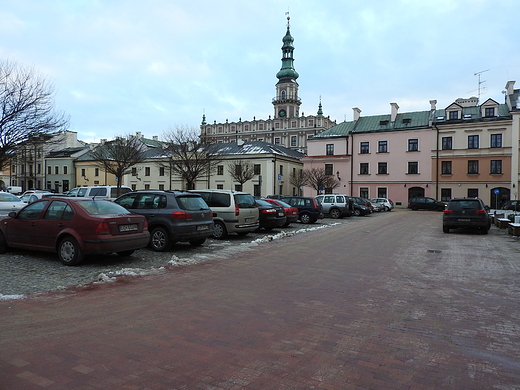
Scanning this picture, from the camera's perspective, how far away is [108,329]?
4457 millimetres

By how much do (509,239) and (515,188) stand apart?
31.9 m

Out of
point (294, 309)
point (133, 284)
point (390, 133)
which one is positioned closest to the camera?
point (294, 309)

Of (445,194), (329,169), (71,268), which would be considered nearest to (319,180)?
(329,169)

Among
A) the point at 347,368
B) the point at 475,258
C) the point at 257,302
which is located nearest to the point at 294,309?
the point at 257,302

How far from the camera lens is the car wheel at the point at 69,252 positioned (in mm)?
7797

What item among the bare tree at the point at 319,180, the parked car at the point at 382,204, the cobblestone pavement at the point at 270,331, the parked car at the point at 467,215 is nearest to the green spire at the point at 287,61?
the bare tree at the point at 319,180

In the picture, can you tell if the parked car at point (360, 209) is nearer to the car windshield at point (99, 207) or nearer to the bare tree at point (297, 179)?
the bare tree at point (297, 179)

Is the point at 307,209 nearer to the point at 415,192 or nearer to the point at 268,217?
the point at 268,217

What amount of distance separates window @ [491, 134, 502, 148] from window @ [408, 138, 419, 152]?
25.9ft

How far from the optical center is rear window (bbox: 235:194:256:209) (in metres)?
12.9

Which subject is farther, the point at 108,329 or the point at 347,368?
the point at 108,329

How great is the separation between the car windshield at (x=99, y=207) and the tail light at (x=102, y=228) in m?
0.47

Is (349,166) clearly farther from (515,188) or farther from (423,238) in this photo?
(423,238)

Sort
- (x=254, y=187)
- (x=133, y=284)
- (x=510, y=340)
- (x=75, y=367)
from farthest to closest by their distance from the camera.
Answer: (x=254, y=187)
(x=133, y=284)
(x=510, y=340)
(x=75, y=367)
